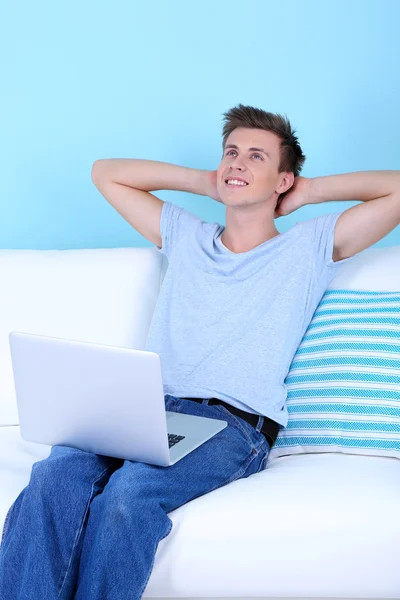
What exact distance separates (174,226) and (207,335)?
399 mm

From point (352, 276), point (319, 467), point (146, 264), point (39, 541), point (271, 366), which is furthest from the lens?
point (146, 264)

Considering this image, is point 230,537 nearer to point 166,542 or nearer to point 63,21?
point 166,542

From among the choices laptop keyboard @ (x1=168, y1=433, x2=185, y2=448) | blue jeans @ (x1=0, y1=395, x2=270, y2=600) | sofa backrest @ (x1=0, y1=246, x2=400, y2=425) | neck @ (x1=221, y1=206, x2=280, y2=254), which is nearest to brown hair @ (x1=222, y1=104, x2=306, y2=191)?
neck @ (x1=221, y1=206, x2=280, y2=254)

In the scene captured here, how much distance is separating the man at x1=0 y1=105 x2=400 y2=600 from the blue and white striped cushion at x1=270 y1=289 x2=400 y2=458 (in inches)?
2.0

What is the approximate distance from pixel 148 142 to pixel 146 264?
62cm

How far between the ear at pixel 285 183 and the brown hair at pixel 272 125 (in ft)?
0.05

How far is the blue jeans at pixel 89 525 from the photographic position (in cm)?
148

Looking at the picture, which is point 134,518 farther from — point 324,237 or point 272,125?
point 272,125

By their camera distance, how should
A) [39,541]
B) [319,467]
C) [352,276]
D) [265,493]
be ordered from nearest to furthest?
[39,541] < [265,493] < [319,467] < [352,276]

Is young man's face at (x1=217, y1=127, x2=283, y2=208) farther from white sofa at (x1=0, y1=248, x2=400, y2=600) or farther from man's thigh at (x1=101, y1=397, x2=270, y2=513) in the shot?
white sofa at (x1=0, y1=248, x2=400, y2=600)

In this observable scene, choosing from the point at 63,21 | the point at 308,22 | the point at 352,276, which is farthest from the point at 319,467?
the point at 63,21

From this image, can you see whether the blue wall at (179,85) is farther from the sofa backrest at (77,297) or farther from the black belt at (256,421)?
the black belt at (256,421)

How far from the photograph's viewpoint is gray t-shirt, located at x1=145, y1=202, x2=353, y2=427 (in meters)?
2.01

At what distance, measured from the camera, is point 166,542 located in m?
1.57
